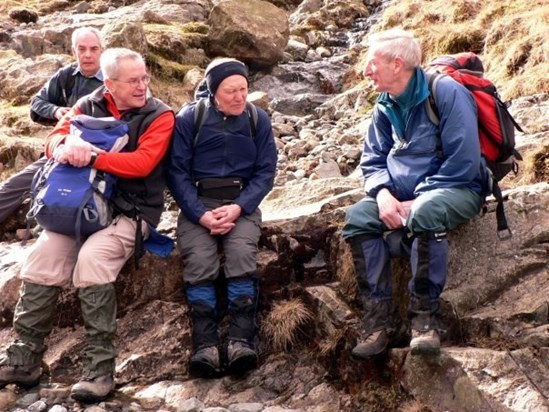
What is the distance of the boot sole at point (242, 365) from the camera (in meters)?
6.20

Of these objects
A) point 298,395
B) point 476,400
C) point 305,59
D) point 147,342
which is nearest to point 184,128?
point 147,342

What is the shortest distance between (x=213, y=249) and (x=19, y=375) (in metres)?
2.15

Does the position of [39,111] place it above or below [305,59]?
above

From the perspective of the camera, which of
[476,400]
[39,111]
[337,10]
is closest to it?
[476,400]

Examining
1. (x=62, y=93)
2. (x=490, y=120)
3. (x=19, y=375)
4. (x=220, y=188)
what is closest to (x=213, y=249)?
(x=220, y=188)

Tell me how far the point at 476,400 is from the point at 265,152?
316 cm

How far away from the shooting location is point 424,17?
60.2 ft

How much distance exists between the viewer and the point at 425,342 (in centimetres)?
553

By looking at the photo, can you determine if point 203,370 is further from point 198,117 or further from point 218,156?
point 198,117

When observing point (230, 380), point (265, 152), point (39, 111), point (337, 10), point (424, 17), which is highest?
point (265, 152)

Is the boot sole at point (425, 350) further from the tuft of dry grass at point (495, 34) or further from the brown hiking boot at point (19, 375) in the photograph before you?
the tuft of dry grass at point (495, 34)

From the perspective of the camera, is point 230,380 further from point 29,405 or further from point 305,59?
point 305,59

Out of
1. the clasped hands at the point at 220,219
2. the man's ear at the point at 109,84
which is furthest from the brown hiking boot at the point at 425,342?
the man's ear at the point at 109,84

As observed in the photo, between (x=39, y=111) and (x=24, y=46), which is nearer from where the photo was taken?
(x=39, y=111)
